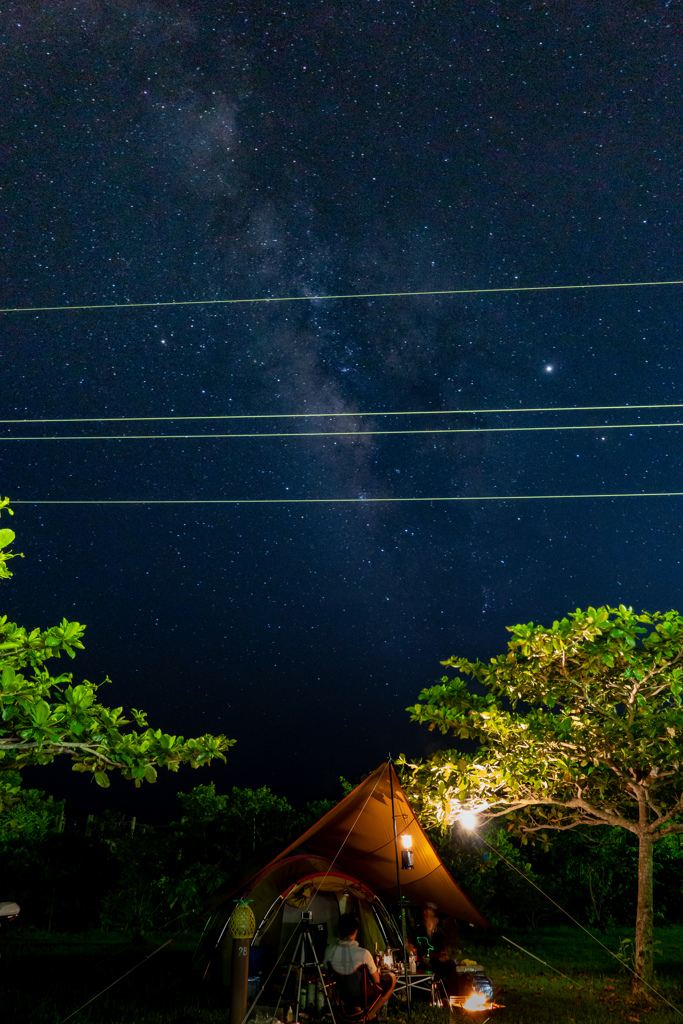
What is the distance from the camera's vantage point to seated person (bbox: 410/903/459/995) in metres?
7.52

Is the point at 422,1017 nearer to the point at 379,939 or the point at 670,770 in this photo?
the point at 379,939

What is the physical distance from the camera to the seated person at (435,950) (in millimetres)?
7520

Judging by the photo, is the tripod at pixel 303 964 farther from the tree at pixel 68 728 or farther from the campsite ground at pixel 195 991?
the tree at pixel 68 728

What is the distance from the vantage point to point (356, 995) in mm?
7062

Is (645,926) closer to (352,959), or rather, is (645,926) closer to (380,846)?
(380,846)

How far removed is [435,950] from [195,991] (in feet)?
10.2

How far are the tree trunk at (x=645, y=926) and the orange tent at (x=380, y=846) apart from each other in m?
1.85

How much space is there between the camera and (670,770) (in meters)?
7.81

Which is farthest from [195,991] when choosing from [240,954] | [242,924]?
[242,924]

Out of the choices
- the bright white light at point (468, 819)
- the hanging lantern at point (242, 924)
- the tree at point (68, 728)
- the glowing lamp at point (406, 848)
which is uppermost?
the tree at point (68, 728)

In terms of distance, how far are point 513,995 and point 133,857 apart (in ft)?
63.4

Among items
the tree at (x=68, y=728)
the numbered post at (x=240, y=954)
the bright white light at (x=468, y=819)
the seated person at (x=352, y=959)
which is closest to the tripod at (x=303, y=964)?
the seated person at (x=352, y=959)

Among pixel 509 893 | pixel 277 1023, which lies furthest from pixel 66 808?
pixel 277 1023

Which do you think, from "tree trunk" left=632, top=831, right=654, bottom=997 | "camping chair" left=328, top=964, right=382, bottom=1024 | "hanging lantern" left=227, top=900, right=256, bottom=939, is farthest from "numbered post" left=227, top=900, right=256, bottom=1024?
"tree trunk" left=632, top=831, right=654, bottom=997
